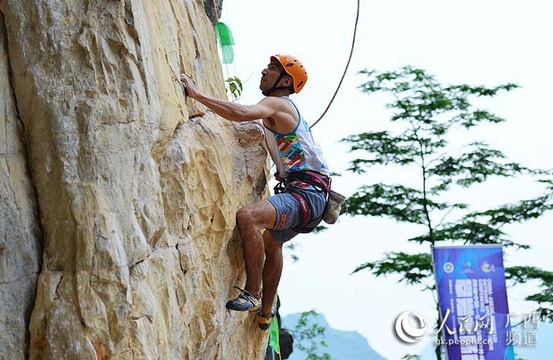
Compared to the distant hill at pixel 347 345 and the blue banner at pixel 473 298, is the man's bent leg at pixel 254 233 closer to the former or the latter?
the blue banner at pixel 473 298

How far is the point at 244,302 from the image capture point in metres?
5.08

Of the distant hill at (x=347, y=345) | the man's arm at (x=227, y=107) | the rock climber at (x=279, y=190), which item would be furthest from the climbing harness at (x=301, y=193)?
the distant hill at (x=347, y=345)

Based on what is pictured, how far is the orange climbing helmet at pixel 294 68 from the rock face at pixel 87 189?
997 mm

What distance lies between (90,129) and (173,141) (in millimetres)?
743

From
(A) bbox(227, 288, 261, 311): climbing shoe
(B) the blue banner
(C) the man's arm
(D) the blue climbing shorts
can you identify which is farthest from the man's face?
(B) the blue banner

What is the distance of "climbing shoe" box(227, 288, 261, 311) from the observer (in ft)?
16.5

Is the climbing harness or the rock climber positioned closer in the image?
the rock climber

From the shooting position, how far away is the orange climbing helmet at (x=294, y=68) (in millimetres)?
5367

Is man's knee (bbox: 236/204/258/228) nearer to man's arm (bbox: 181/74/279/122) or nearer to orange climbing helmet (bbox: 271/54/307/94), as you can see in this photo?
man's arm (bbox: 181/74/279/122)

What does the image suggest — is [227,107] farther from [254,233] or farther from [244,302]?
[244,302]

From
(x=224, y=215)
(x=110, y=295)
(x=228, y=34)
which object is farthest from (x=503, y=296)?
(x=110, y=295)

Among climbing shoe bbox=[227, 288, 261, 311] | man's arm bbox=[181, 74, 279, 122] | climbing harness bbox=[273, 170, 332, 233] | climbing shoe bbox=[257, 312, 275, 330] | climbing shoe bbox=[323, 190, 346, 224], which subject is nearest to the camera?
man's arm bbox=[181, 74, 279, 122]

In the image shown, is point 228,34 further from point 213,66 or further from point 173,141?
point 173,141

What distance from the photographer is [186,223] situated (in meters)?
4.74
